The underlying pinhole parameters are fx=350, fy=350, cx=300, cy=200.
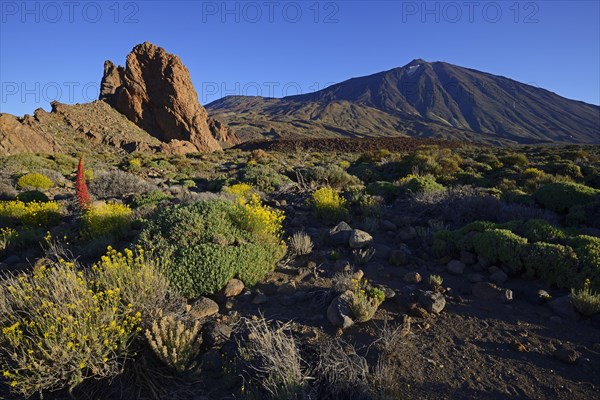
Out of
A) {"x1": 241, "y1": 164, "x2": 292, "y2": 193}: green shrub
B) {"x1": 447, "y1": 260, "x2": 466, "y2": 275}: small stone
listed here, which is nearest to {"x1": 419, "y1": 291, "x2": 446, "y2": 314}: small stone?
{"x1": 447, "y1": 260, "x2": 466, "y2": 275}: small stone

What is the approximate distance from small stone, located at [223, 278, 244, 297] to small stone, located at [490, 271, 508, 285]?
10.5 ft

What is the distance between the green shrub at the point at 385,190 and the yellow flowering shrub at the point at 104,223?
6177mm

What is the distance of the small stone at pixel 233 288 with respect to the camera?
4086mm

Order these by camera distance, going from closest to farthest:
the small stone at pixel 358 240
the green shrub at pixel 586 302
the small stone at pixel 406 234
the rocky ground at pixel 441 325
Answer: the rocky ground at pixel 441 325
the green shrub at pixel 586 302
the small stone at pixel 358 240
the small stone at pixel 406 234

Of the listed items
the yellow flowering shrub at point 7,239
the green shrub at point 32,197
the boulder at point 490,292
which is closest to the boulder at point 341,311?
the boulder at point 490,292

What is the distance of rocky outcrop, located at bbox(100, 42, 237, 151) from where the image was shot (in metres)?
46.2

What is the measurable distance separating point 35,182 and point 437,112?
154 metres

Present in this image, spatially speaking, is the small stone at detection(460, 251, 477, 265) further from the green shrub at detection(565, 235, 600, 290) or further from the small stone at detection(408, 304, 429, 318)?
the small stone at detection(408, 304, 429, 318)

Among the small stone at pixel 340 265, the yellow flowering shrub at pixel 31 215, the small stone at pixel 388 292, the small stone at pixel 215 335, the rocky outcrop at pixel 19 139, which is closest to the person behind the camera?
the small stone at pixel 215 335

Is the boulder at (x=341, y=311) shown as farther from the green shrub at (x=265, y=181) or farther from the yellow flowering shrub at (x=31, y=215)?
the green shrub at (x=265, y=181)

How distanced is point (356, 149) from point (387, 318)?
97.3 ft

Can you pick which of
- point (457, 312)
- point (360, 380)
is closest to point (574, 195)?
point (457, 312)

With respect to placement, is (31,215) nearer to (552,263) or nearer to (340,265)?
(340,265)

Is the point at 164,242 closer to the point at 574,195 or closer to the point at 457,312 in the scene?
the point at 457,312
